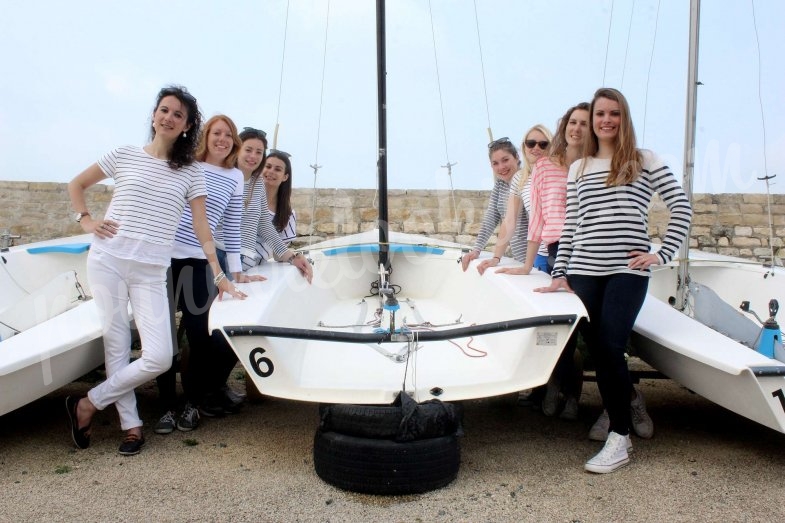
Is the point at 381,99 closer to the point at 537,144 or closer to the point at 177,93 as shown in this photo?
the point at 537,144

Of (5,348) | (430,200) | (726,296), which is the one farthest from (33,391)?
(430,200)

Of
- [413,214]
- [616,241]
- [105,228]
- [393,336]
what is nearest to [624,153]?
[616,241]

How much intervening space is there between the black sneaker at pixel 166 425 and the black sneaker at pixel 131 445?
0.19m

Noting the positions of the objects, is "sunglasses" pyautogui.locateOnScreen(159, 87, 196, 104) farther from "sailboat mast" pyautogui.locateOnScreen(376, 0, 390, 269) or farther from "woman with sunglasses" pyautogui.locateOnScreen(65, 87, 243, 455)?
"sailboat mast" pyautogui.locateOnScreen(376, 0, 390, 269)

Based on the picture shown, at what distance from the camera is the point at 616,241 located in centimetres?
259

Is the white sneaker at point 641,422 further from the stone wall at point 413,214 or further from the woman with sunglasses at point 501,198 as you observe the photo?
the stone wall at point 413,214

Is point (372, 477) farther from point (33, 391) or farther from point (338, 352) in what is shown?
point (33, 391)

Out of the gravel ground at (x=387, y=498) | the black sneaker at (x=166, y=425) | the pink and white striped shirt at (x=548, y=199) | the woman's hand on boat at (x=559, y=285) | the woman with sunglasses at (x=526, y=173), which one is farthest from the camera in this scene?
the woman with sunglasses at (x=526, y=173)

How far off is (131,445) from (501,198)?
2.51 metres

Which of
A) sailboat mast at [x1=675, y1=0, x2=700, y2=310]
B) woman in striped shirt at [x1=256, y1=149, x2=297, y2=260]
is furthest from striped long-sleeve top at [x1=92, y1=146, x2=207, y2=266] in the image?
sailboat mast at [x1=675, y1=0, x2=700, y2=310]

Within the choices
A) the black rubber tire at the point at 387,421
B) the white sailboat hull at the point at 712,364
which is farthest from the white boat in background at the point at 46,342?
the white sailboat hull at the point at 712,364

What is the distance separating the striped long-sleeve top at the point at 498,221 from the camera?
393cm

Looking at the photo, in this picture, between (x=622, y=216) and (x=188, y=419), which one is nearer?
(x=622, y=216)

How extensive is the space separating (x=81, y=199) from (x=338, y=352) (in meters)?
1.35
